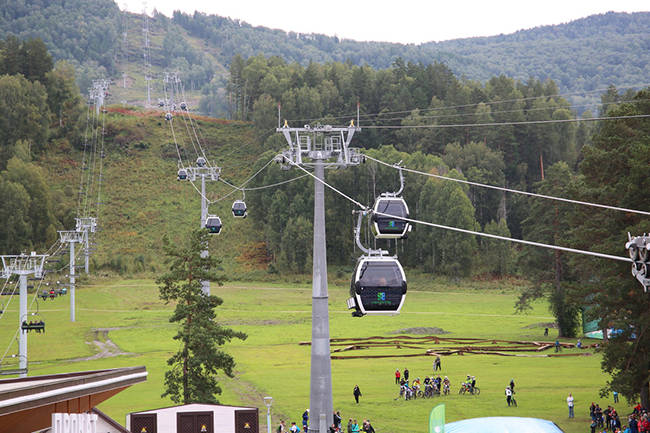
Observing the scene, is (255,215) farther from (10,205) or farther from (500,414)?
(500,414)

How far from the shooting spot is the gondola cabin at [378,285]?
22.6 metres

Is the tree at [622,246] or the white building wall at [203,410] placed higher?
the tree at [622,246]

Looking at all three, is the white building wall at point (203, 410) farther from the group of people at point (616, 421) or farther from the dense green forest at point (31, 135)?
the dense green forest at point (31, 135)

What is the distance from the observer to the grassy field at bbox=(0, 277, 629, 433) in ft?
114

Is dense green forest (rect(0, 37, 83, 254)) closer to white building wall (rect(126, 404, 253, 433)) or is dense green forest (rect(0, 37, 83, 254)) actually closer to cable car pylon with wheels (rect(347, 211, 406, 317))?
white building wall (rect(126, 404, 253, 433))

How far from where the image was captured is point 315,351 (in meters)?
26.1

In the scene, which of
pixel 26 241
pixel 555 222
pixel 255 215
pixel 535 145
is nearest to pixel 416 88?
pixel 535 145

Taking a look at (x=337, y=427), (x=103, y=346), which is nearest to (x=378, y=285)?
(x=337, y=427)

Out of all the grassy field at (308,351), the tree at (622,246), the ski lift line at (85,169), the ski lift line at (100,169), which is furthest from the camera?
the ski lift line at (100,169)

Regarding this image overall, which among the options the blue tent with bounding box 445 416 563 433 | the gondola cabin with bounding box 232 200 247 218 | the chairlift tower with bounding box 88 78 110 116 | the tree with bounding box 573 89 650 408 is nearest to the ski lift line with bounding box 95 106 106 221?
the chairlift tower with bounding box 88 78 110 116

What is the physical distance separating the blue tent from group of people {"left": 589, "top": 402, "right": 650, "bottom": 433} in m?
5.21

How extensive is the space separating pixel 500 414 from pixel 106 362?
2487 cm

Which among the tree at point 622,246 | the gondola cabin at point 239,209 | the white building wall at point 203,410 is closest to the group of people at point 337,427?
the white building wall at point 203,410

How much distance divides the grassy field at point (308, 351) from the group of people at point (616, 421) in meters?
0.80
